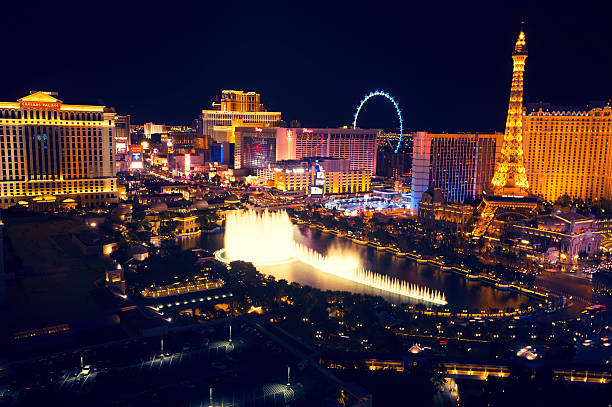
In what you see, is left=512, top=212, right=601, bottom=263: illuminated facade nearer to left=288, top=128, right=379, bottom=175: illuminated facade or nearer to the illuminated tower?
the illuminated tower

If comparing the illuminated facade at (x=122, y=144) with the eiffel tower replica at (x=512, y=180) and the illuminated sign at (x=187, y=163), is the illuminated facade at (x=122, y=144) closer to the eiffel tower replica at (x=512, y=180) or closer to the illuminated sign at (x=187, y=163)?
the illuminated sign at (x=187, y=163)

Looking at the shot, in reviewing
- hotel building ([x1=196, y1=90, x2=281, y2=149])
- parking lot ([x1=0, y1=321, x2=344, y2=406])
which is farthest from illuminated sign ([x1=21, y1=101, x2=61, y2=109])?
hotel building ([x1=196, y1=90, x2=281, y2=149])

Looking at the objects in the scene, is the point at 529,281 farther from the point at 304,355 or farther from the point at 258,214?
the point at 258,214

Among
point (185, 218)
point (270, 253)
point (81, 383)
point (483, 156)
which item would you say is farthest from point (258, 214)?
point (81, 383)

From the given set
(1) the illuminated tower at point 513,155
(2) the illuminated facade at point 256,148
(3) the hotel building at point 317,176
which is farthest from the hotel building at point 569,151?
(2) the illuminated facade at point 256,148

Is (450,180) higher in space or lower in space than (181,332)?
higher
